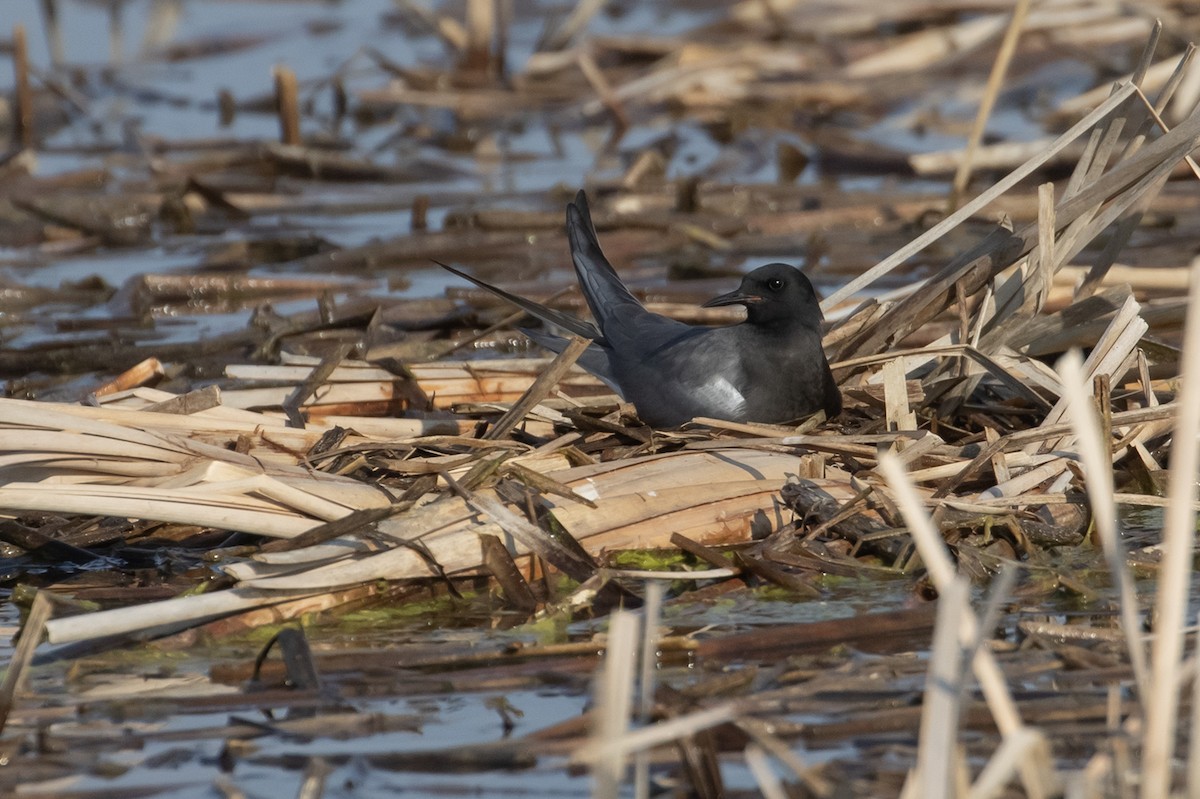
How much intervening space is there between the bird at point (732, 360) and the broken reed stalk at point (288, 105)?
5.89 meters

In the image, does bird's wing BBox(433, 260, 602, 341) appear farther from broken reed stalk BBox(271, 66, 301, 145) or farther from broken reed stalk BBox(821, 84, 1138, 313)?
broken reed stalk BBox(271, 66, 301, 145)

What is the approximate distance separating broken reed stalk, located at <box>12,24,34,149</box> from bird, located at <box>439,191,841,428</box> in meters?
7.01

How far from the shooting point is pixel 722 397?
5465 millimetres

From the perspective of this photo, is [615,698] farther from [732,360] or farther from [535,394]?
[732,360]

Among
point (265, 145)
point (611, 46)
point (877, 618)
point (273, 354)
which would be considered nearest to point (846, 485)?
point (877, 618)

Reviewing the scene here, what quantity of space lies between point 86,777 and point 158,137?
9.43 m

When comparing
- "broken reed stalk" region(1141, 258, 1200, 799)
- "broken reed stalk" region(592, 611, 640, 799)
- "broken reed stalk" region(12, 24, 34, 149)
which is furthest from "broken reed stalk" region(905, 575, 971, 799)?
"broken reed stalk" region(12, 24, 34, 149)

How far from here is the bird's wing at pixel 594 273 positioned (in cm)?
629

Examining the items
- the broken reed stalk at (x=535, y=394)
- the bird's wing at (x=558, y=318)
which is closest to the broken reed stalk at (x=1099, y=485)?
the broken reed stalk at (x=535, y=394)

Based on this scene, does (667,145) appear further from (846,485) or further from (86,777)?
(86,777)

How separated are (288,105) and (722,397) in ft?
22.1

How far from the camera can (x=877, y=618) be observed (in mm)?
3959

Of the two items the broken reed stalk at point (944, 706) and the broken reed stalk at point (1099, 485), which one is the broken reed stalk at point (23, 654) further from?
the broken reed stalk at point (1099, 485)

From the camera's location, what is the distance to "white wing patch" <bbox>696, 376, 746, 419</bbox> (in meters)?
5.45
